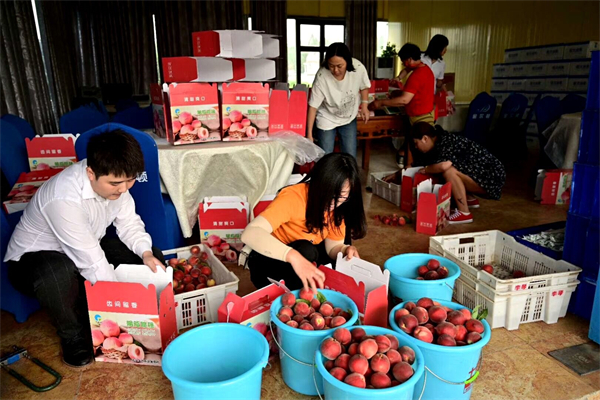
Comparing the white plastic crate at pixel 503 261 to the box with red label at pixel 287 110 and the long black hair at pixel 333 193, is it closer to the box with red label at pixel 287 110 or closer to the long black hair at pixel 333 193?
the long black hair at pixel 333 193

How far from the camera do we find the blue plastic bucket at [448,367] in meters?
1.26

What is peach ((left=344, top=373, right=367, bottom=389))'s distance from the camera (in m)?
1.09

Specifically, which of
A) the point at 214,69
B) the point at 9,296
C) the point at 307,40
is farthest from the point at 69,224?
the point at 307,40

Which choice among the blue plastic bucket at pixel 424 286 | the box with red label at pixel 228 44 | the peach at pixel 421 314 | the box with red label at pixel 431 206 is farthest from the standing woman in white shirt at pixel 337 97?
the peach at pixel 421 314

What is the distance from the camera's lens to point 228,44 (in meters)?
2.49

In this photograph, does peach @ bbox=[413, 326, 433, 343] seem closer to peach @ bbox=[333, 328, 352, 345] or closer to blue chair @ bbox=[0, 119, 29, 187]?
peach @ bbox=[333, 328, 352, 345]

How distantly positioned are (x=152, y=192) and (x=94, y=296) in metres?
0.79

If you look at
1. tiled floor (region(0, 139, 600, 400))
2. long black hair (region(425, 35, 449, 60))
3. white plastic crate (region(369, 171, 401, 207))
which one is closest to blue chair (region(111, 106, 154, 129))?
white plastic crate (region(369, 171, 401, 207))

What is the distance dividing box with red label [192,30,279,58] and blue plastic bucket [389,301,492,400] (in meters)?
1.84

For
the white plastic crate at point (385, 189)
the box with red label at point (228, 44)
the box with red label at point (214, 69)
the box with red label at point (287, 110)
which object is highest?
the box with red label at point (228, 44)

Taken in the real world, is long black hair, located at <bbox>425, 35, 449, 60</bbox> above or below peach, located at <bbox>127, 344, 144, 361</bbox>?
above

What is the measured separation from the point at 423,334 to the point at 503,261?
127 cm

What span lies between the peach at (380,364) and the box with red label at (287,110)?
1787 mm

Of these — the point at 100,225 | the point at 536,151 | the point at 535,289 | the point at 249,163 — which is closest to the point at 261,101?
the point at 249,163
